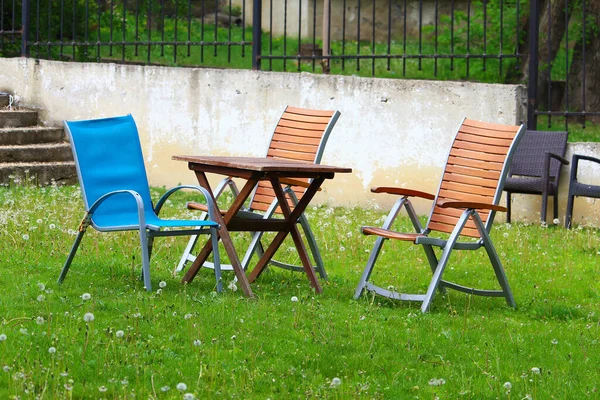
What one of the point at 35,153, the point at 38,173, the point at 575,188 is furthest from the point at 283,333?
the point at 35,153

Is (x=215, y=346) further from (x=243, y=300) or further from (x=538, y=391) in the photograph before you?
(x=538, y=391)

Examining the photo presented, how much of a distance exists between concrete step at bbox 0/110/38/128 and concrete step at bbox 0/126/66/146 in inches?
7.6

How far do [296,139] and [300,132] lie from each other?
59 millimetres

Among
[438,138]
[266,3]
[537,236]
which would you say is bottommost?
[537,236]

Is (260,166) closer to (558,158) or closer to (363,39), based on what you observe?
(558,158)

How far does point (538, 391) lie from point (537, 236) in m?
5.03

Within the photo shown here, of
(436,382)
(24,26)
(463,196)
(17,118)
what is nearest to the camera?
(436,382)

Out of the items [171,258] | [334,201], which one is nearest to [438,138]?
[334,201]

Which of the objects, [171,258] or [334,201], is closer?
[171,258]

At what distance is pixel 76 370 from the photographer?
4.82m

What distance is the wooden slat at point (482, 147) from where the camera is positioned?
7023 millimetres

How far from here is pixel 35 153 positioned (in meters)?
12.7

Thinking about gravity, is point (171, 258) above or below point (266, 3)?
below

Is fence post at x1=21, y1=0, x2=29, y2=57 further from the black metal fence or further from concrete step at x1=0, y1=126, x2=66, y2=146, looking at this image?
concrete step at x1=0, y1=126, x2=66, y2=146
